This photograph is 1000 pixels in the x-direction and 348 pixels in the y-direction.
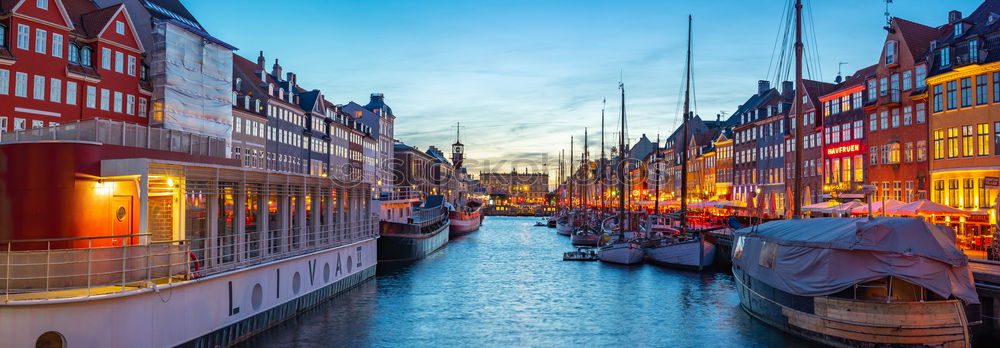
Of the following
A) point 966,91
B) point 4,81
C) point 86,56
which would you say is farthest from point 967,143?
point 4,81

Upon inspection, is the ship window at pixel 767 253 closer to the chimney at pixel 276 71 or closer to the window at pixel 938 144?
the window at pixel 938 144

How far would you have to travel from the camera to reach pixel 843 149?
56562 millimetres

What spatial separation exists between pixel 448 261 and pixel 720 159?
50572 mm

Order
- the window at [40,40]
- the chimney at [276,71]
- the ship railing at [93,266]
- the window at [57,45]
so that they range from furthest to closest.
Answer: the chimney at [276,71] < the window at [57,45] < the window at [40,40] < the ship railing at [93,266]

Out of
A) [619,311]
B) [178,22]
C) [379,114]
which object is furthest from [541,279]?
[379,114]

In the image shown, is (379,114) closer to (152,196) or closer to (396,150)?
(396,150)

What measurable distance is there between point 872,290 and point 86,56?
42535 millimetres

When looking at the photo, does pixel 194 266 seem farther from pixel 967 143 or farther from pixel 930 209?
pixel 967 143

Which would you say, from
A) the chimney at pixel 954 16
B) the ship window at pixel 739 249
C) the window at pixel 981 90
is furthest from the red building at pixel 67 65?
the chimney at pixel 954 16

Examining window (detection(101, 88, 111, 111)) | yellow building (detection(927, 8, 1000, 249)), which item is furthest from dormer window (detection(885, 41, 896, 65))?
window (detection(101, 88, 111, 111))

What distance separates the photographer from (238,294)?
21078 mm

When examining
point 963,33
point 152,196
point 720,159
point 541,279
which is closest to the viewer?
point 152,196

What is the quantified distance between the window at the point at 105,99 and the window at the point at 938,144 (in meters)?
49.8

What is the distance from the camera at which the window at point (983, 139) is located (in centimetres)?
3750
